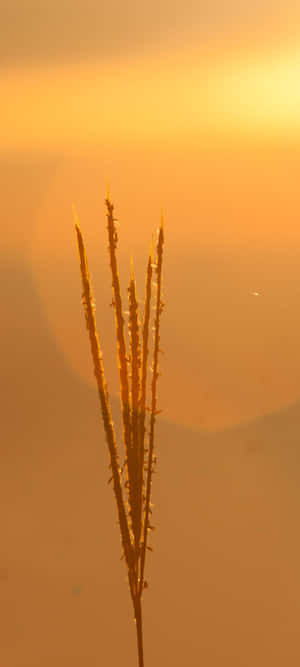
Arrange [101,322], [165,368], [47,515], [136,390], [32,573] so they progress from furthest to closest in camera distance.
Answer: [101,322], [165,368], [47,515], [32,573], [136,390]

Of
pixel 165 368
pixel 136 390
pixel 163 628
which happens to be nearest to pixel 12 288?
pixel 165 368

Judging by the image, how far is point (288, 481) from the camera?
5.82 metres

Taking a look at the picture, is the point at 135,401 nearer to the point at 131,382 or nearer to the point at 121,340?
the point at 131,382

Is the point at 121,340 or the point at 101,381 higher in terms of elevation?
the point at 121,340

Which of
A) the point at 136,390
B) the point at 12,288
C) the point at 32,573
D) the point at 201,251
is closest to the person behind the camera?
the point at 136,390

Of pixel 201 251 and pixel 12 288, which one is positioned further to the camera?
pixel 201 251

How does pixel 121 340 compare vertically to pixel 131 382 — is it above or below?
above

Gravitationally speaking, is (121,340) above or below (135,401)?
above

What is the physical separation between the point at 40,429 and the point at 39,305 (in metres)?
2.65

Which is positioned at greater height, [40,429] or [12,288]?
[12,288]

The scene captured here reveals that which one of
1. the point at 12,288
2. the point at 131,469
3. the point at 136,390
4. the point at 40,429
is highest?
the point at 136,390

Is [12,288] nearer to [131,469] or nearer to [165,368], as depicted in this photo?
[165,368]

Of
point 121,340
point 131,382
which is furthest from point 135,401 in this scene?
point 121,340

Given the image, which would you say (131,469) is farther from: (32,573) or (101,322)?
(101,322)
